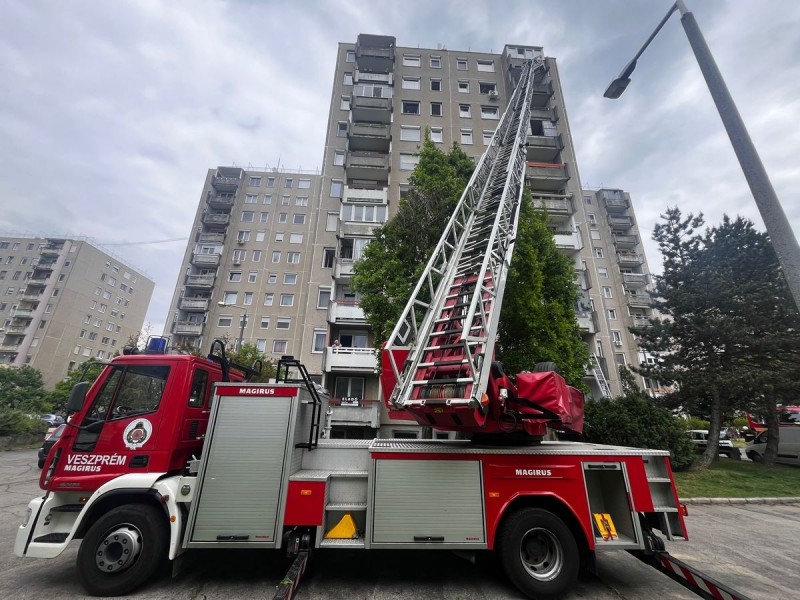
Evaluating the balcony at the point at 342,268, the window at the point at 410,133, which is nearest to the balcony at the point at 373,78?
the window at the point at 410,133

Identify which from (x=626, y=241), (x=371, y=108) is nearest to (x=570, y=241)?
(x=371, y=108)

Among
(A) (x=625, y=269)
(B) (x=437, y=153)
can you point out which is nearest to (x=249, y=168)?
(B) (x=437, y=153)

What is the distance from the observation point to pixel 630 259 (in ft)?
155

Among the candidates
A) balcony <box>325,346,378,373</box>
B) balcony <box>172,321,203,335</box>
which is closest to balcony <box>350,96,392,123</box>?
balcony <box>325,346,378,373</box>

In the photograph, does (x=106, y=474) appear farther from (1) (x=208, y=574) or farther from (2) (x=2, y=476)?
(2) (x=2, y=476)

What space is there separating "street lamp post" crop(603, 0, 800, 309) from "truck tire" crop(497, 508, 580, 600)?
3776mm

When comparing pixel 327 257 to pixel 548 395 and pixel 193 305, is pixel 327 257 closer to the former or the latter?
pixel 193 305

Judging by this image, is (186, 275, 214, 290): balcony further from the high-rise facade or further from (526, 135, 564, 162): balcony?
(526, 135, 564, 162): balcony

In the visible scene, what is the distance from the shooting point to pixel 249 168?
43938 mm

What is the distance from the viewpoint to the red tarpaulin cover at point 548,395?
4648mm

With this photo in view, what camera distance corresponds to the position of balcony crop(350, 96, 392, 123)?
28.3 m

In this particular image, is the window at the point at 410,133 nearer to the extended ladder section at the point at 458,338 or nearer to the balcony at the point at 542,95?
the balcony at the point at 542,95

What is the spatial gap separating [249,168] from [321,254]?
26399 mm

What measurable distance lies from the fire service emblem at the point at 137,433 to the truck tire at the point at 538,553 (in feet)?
16.8
